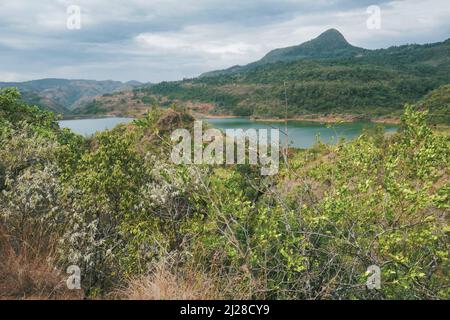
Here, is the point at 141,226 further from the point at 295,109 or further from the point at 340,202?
the point at 295,109

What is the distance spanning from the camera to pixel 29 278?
4.93 meters

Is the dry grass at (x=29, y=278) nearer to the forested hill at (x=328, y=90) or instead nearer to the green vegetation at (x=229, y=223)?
the green vegetation at (x=229, y=223)

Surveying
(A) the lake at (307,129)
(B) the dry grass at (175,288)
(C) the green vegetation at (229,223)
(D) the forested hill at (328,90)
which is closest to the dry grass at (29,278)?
(C) the green vegetation at (229,223)

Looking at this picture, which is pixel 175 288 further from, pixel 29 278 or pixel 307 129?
pixel 307 129

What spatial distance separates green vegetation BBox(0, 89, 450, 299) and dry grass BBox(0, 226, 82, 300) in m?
0.02

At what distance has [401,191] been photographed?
4660 millimetres

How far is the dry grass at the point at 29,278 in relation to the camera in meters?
4.79

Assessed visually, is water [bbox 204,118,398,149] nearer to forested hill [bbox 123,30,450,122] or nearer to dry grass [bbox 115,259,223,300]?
dry grass [bbox 115,259,223,300]

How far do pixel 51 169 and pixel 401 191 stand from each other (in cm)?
604

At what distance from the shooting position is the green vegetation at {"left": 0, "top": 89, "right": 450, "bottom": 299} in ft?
15.3

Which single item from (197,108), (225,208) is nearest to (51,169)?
(225,208)

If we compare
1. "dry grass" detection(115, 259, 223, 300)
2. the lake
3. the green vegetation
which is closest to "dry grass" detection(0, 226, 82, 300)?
the green vegetation

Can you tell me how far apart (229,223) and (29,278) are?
3016 mm

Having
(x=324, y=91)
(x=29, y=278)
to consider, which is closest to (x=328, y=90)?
(x=324, y=91)
